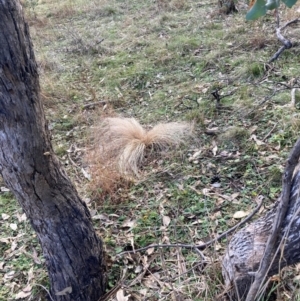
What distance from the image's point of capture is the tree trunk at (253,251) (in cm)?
137

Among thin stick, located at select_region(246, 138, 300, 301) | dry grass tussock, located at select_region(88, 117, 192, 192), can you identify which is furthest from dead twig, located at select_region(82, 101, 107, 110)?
thin stick, located at select_region(246, 138, 300, 301)

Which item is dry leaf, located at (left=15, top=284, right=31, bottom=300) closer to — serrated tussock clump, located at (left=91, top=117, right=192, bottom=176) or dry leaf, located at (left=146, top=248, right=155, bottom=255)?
dry leaf, located at (left=146, top=248, right=155, bottom=255)

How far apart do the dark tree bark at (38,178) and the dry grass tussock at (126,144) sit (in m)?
0.89

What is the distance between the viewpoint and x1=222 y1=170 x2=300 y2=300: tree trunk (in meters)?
1.37

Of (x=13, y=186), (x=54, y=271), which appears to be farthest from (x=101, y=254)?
(x=13, y=186)

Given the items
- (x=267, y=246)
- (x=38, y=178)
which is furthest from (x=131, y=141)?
(x=267, y=246)

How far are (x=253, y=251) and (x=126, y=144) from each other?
1.68 meters

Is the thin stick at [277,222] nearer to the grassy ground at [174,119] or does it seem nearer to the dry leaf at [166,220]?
the grassy ground at [174,119]

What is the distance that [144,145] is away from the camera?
302cm

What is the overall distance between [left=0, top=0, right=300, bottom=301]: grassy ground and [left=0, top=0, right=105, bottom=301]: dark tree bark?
0.81ft

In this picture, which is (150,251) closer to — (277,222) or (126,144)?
(277,222)

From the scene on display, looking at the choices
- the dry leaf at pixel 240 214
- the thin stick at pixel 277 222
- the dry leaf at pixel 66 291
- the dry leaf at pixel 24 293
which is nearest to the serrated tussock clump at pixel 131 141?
the dry leaf at pixel 240 214

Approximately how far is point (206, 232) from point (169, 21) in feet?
13.9

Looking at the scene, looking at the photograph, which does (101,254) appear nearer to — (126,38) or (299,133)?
(299,133)
